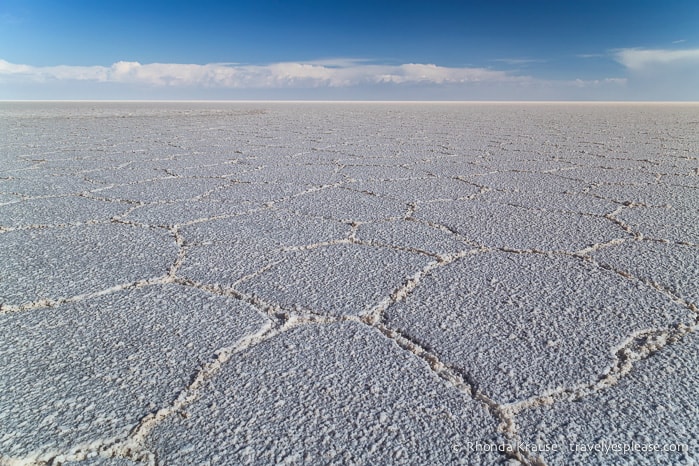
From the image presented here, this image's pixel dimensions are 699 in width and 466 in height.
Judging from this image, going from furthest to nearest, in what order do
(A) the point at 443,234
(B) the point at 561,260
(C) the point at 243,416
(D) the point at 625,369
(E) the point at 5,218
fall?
(E) the point at 5,218
(A) the point at 443,234
(B) the point at 561,260
(D) the point at 625,369
(C) the point at 243,416

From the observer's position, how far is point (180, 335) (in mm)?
1137

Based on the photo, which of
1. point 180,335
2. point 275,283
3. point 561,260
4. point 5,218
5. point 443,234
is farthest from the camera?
point 5,218

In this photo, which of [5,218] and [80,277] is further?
[5,218]

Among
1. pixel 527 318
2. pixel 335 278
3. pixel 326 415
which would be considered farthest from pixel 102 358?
pixel 527 318

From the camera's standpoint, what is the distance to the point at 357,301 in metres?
1.31

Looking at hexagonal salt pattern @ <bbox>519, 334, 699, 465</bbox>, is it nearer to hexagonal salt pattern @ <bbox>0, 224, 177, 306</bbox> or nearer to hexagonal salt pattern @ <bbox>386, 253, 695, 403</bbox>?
hexagonal salt pattern @ <bbox>386, 253, 695, 403</bbox>

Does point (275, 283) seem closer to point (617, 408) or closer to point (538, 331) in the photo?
point (538, 331)

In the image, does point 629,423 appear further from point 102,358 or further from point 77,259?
point 77,259

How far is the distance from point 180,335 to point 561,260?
1.21m

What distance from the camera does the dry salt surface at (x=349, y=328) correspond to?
32.0 inches

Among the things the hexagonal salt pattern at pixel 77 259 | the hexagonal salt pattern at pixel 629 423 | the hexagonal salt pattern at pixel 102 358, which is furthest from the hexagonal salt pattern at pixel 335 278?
the hexagonal salt pattern at pixel 629 423

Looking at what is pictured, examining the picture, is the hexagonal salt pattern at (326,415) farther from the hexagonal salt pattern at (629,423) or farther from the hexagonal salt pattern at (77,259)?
the hexagonal salt pattern at (77,259)

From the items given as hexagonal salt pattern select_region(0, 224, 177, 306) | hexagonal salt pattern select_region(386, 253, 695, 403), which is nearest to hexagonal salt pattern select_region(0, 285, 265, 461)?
hexagonal salt pattern select_region(0, 224, 177, 306)

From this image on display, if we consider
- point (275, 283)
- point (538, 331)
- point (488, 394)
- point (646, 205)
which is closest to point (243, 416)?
point (488, 394)
